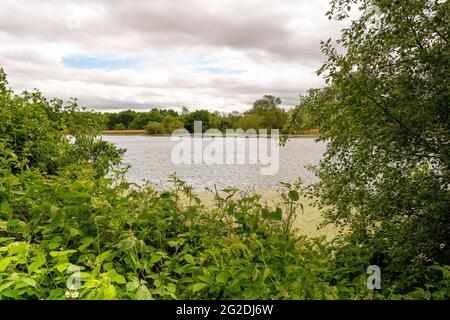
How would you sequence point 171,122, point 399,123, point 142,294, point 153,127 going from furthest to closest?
point 171,122 < point 153,127 < point 399,123 < point 142,294

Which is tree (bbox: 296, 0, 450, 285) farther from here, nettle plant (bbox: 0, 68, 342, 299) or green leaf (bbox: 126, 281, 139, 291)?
green leaf (bbox: 126, 281, 139, 291)

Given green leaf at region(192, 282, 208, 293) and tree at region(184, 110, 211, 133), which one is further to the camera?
tree at region(184, 110, 211, 133)

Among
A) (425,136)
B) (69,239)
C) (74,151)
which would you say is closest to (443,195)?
(425,136)

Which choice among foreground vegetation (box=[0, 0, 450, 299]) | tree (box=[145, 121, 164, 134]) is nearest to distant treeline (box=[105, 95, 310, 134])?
tree (box=[145, 121, 164, 134])

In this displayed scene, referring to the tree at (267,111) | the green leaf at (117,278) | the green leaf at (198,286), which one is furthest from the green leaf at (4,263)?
the tree at (267,111)

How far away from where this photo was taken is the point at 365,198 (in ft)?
15.8

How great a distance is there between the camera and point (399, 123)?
418 cm

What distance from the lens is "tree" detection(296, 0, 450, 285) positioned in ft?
13.4

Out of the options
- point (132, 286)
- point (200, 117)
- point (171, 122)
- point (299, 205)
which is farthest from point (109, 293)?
point (171, 122)

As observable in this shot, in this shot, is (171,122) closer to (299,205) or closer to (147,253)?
(299,205)

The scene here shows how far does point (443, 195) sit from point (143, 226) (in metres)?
3.35

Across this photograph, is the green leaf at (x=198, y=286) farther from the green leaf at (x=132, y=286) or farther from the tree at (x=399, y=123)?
the tree at (x=399, y=123)

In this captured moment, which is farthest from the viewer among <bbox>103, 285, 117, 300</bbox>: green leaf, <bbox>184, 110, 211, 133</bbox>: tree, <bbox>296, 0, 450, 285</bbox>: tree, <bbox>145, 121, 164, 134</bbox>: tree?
<bbox>145, 121, 164, 134</bbox>: tree

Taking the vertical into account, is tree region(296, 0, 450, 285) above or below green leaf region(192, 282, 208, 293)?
above
